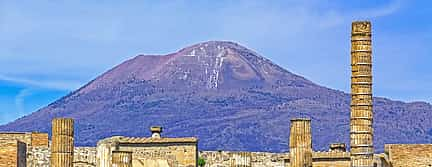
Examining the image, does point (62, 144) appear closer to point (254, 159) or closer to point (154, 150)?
point (154, 150)

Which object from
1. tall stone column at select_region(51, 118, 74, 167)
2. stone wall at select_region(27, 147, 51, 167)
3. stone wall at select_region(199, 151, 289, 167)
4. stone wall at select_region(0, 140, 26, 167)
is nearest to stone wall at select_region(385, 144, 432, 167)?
stone wall at select_region(199, 151, 289, 167)

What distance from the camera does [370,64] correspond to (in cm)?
3109

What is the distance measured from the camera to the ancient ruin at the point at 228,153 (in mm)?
31000

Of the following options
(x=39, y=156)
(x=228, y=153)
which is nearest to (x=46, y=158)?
(x=39, y=156)

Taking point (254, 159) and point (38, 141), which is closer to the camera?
point (38, 141)

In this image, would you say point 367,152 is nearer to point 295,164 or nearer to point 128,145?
point 295,164

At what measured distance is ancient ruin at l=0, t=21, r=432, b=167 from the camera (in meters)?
31.0

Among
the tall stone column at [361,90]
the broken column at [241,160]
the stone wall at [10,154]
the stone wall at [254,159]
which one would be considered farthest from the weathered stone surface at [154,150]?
the tall stone column at [361,90]

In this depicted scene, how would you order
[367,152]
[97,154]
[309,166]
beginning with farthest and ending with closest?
[97,154] < [309,166] < [367,152]

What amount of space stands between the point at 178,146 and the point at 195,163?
855 millimetres

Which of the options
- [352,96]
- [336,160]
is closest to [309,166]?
[352,96]

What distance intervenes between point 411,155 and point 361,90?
8.17 meters

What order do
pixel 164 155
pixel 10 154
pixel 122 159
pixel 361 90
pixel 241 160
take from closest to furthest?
pixel 361 90
pixel 10 154
pixel 241 160
pixel 122 159
pixel 164 155

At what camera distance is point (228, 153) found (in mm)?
44312
